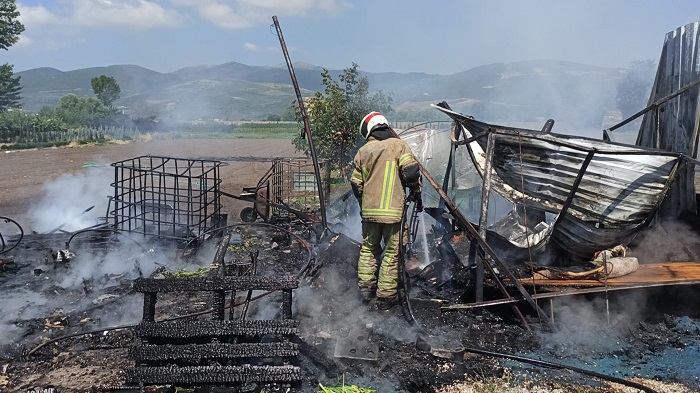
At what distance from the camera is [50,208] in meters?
12.7

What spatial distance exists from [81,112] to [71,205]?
188 feet

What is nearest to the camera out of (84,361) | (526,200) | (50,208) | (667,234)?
(84,361)

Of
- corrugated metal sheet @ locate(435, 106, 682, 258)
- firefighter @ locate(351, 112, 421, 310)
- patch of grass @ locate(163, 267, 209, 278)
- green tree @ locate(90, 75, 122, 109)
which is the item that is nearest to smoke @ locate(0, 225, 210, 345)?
patch of grass @ locate(163, 267, 209, 278)

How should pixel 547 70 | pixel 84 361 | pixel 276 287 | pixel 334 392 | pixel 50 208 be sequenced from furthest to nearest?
pixel 547 70 → pixel 50 208 → pixel 84 361 → pixel 276 287 → pixel 334 392

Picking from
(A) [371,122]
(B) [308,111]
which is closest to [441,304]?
(A) [371,122]

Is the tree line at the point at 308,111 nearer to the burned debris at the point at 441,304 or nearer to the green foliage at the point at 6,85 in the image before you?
the green foliage at the point at 6,85

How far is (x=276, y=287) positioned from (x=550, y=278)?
3.29 meters

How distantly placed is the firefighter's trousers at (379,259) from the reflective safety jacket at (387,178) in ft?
0.61

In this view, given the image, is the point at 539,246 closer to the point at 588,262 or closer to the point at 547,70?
the point at 588,262

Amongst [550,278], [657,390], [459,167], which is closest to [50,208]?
[459,167]

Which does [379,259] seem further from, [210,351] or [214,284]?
[210,351]

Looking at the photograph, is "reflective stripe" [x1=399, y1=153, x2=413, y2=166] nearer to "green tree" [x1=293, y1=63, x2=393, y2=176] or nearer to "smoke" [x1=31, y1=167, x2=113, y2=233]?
"smoke" [x1=31, y1=167, x2=113, y2=233]

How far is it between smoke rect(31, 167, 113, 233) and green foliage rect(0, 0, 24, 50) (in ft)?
118

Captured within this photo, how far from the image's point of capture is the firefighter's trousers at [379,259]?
5785 mm
